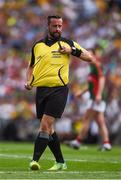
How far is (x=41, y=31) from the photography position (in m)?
24.8

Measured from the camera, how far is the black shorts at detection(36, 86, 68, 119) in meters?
9.89

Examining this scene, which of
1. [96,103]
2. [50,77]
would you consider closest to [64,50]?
[50,77]

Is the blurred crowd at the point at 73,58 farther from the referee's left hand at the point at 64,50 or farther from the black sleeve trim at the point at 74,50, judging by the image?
the referee's left hand at the point at 64,50

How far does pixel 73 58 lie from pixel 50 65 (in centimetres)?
1271

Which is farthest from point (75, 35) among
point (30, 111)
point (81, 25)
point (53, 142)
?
point (53, 142)

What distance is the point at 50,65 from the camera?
9.98m

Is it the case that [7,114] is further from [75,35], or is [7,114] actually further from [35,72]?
[35,72]

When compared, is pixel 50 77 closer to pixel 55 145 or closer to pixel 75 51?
pixel 75 51

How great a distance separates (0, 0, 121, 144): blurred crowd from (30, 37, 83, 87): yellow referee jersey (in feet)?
29.2

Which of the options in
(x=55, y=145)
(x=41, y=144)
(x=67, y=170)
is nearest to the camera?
(x=41, y=144)

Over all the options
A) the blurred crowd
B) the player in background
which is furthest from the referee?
the blurred crowd

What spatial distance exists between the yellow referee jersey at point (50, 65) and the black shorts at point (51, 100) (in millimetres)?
70

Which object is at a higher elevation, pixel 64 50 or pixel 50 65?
pixel 64 50

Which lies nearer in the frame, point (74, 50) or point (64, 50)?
point (64, 50)
